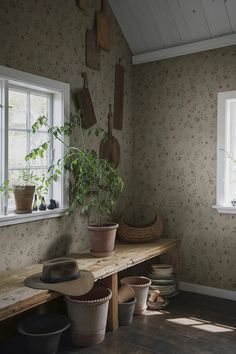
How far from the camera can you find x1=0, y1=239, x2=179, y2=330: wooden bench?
2242 millimetres

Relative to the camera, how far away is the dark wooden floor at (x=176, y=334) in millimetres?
2689

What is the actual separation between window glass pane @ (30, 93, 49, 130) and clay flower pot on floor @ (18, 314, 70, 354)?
159cm

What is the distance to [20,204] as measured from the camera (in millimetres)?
3008

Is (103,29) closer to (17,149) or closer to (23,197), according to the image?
(17,149)

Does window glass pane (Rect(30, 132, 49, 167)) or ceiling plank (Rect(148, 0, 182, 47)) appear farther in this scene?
ceiling plank (Rect(148, 0, 182, 47))

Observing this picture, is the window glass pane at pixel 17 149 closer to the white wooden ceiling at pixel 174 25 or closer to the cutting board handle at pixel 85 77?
the cutting board handle at pixel 85 77

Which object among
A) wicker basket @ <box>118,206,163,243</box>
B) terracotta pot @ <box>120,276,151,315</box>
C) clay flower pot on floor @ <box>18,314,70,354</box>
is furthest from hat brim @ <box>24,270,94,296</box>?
wicker basket @ <box>118,206,163,243</box>

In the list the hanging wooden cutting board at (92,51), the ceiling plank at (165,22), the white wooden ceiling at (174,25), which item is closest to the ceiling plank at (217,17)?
the white wooden ceiling at (174,25)

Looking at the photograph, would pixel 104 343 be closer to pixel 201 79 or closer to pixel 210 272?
pixel 210 272

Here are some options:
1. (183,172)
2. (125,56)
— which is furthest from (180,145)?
(125,56)

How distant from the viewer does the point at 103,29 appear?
377cm

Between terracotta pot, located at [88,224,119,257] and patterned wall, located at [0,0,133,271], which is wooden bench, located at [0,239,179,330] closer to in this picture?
terracotta pot, located at [88,224,119,257]

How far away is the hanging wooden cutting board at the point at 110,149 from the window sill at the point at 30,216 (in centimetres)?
80

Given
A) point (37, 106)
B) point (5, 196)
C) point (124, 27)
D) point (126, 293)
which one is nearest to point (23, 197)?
point (5, 196)
